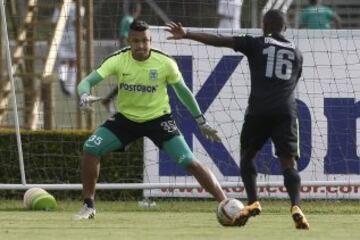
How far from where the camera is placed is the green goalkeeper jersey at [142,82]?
519 inches

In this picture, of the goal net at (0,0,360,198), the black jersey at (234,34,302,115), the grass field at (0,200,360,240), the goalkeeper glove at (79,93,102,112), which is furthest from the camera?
the goal net at (0,0,360,198)

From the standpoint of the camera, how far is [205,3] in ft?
54.4

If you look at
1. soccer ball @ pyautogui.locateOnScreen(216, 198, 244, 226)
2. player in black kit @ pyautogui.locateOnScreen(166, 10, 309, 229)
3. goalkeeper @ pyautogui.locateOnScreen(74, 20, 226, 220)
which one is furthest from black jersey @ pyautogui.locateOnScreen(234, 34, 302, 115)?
goalkeeper @ pyautogui.locateOnScreen(74, 20, 226, 220)

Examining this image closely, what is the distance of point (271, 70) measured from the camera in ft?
40.1

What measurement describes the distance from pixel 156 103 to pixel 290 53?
1586 millimetres

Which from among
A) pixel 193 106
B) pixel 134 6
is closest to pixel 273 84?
pixel 193 106

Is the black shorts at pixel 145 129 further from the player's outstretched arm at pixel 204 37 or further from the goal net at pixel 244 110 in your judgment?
the goal net at pixel 244 110

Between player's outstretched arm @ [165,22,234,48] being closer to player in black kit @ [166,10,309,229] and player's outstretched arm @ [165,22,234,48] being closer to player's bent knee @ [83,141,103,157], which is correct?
player in black kit @ [166,10,309,229]

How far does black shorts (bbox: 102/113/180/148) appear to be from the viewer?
13188 millimetres

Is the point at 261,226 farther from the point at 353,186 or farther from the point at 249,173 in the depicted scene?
the point at 353,186

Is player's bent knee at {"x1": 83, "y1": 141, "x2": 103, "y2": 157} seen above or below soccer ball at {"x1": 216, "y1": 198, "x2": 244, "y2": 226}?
above

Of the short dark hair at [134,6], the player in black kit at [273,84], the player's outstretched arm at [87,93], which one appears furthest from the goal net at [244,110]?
the short dark hair at [134,6]

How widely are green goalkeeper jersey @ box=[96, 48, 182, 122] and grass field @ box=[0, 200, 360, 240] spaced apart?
1.06 m

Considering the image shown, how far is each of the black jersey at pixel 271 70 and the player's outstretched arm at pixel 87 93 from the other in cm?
145
